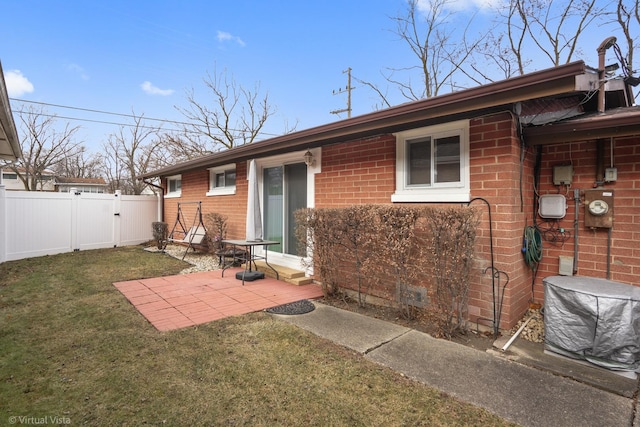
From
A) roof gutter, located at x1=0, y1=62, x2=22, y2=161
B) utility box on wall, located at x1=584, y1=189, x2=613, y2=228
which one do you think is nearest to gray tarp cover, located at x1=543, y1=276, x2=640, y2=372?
utility box on wall, located at x1=584, y1=189, x2=613, y2=228

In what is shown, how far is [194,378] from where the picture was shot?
279cm

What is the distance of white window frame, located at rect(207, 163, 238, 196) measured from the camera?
29.3 ft

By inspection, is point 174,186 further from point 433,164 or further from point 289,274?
point 433,164

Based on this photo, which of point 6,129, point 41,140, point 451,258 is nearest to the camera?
point 451,258

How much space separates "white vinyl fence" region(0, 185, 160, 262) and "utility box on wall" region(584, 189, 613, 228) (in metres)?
12.3

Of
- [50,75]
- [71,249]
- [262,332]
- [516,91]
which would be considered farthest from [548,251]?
[50,75]

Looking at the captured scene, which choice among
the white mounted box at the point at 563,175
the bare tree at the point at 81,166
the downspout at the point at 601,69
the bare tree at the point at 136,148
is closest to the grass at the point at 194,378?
the white mounted box at the point at 563,175

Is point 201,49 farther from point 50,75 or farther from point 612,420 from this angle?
point 612,420

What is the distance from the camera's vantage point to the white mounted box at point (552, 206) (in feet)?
13.2

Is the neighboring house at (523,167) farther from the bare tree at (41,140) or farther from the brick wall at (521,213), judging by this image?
the bare tree at (41,140)

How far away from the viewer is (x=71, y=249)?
1038cm

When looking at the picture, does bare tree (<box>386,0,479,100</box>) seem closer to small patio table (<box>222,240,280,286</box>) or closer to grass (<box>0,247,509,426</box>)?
small patio table (<box>222,240,280,286</box>)

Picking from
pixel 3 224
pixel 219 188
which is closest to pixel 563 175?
pixel 219 188

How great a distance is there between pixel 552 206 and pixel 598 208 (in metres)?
0.45
